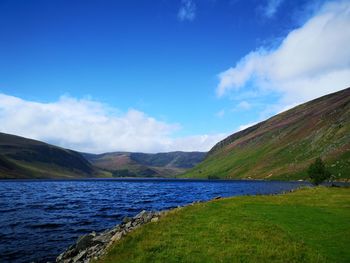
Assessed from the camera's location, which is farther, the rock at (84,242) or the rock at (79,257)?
the rock at (84,242)

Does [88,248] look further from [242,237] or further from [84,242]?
[242,237]

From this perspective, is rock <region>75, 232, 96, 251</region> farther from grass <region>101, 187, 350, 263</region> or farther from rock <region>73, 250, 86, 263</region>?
grass <region>101, 187, 350, 263</region>

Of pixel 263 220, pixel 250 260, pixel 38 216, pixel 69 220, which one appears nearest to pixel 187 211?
pixel 263 220

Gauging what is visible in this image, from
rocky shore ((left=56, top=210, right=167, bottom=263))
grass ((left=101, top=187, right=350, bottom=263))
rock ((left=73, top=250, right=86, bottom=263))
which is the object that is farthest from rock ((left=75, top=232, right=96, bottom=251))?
grass ((left=101, top=187, right=350, bottom=263))

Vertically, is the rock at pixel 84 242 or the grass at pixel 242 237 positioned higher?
the grass at pixel 242 237

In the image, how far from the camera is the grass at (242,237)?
2267 centimetres

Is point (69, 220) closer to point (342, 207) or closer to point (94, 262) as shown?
point (94, 262)

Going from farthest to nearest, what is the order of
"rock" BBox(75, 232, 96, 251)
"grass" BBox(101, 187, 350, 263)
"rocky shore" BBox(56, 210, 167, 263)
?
"rock" BBox(75, 232, 96, 251), "rocky shore" BBox(56, 210, 167, 263), "grass" BBox(101, 187, 350, 263)

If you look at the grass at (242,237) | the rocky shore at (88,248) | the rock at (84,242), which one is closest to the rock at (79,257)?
the rocky shore at (88,248)

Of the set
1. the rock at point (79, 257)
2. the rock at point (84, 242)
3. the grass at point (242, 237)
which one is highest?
the grass at point (242, 237)

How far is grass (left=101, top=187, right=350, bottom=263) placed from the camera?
74.4 feet

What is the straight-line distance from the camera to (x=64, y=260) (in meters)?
29.1

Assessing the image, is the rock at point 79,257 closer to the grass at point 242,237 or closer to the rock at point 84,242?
the rock at point 84,242

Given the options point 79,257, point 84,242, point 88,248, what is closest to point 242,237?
point 79,257
